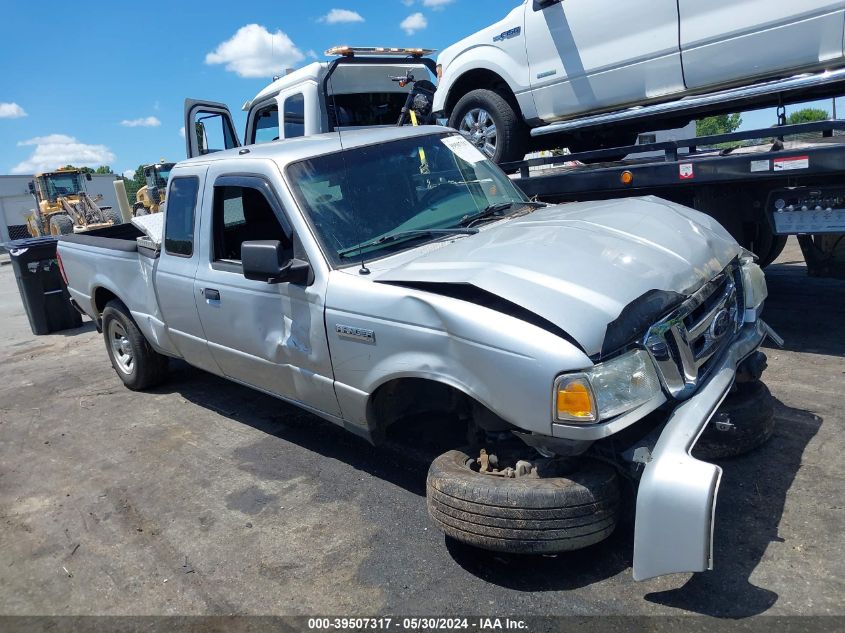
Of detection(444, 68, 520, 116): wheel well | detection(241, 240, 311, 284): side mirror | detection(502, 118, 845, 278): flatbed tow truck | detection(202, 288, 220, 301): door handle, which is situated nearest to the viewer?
detection(241, 240, 311, 284): side mirror

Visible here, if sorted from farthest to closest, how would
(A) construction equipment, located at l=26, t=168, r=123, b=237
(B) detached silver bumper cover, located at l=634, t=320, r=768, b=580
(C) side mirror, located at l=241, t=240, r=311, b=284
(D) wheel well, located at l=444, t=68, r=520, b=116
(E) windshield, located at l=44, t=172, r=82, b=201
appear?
(E) windshield, located at l=44, t=172, r=82, b=201, (A) construction equipment, located at l=26, t=168, r=123, b=237, (D) wheel well, located at l=444, t=68, r=520, b=116, (C) side mirror, located at l=241, t=240, r=311, b=284, (B) detached silver bumper cover, located at l=634, t=320, r=768, b=580

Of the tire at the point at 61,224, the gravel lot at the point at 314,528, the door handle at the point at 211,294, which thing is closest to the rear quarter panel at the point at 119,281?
the gravel lot at the point at 314,528

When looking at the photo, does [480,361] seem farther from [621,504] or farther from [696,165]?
[696,165]

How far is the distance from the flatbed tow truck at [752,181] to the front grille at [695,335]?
1.84 m

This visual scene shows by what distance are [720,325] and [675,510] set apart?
1199mm

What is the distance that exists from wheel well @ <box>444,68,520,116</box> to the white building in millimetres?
37516

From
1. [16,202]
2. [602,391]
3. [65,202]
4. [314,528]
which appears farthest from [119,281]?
[16,202]

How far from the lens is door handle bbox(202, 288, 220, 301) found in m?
4.36

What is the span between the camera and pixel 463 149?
473cm

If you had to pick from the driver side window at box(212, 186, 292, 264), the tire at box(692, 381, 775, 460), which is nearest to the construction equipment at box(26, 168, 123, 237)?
the driver side window at box(212, 186, 292, 264)

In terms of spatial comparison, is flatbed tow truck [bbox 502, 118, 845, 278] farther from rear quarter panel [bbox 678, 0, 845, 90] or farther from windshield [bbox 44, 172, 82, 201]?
windshield [bbox 44, 172, 82, 201]

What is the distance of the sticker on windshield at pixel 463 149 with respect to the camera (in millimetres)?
4652

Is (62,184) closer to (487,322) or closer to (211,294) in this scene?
(211,294)

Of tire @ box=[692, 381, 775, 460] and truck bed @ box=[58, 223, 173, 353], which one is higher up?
truck bed @ box=[58, 223, 173, 353]
